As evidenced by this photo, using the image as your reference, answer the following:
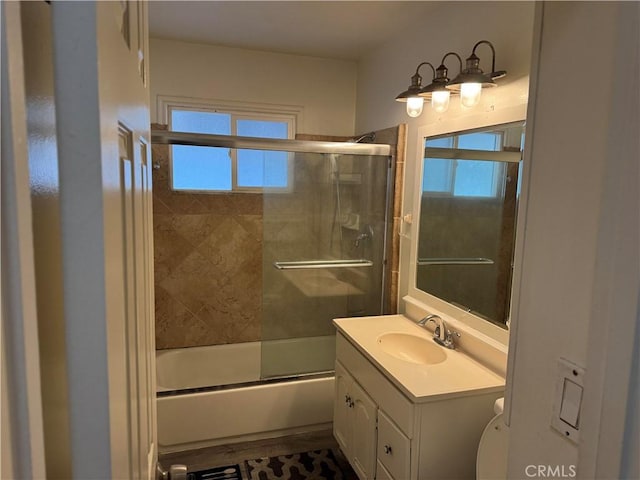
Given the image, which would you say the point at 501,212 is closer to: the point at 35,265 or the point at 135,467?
the point at 135,467

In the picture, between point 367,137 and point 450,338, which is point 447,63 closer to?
point 367,137

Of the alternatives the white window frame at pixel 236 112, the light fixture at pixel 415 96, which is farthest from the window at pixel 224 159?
the light fixture at pixel 415 96

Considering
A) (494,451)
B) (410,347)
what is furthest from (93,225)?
(410,347)

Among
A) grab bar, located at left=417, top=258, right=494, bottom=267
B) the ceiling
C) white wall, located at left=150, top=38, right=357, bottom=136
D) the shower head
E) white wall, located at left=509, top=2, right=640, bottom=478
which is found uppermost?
the ceiling

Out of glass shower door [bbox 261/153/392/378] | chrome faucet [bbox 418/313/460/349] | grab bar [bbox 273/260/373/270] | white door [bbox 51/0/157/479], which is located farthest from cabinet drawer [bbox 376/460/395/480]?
white door [bbox 51/0/157/479]

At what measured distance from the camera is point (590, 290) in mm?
683

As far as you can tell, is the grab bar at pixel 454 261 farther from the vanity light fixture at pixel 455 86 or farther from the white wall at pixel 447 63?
the vanity light fixture at pixel 455 86

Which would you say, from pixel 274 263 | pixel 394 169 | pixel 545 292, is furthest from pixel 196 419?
pixel 545 292

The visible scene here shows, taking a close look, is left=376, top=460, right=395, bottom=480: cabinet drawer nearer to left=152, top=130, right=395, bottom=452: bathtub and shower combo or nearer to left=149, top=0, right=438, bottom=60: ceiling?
left=152, top=130, right=395, bottom=452: bathtub and shower combo

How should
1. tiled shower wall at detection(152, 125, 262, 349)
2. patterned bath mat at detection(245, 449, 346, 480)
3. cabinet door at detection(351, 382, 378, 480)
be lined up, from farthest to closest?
tiled shower wall at detection(152, 125, 262, 349)
patterned bath mat at detection(245, 449, 346, 480)
cabinet door at detection(351, 382, 378, 480)

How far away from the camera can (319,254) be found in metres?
2.90

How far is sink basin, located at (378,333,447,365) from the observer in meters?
2.14

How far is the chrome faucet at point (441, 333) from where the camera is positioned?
2113mm

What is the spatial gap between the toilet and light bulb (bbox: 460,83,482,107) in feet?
4.10
